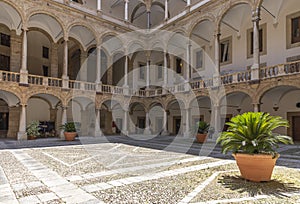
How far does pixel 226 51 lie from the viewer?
19578mm

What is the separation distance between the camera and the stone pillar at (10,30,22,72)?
60.5 ft

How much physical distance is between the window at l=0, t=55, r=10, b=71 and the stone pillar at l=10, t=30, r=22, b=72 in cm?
146

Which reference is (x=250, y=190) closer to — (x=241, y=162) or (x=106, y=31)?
(x=241, y=162)

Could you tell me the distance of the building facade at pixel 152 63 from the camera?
50.6 feet

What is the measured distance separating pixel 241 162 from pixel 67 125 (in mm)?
13551

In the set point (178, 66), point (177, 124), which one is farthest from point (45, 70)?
point (177, 124)

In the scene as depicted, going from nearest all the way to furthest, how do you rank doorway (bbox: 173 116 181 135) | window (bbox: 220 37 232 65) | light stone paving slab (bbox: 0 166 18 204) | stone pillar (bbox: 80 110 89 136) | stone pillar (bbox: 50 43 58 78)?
light stone paving slab (bbox: 0 166 18 204) < window (bbox: 220 37 232 65) < stone pillar (bbox: 50 43 58 78) < stone pillar (bbox: 80 110 89 136) < doorway (bbox: 173 116 181 135)

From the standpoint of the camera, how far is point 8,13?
17.5 meters

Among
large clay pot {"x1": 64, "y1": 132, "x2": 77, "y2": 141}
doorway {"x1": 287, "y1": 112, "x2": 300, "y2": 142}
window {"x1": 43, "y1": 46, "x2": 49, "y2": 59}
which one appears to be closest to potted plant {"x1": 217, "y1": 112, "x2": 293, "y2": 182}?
doorway {"x1": 287, "y1": 112, "x2": 300, "y2": 142}

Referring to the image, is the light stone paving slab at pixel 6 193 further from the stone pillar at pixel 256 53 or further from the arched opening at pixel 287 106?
the arched opening at pixel 287 106

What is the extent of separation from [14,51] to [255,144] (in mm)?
19716

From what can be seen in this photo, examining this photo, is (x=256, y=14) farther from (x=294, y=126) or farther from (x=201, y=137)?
(x=201, y=137)

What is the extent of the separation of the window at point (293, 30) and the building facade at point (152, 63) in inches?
2.5

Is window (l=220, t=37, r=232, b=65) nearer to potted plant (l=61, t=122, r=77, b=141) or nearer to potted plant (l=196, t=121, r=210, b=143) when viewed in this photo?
potted plant (l=196, t=121, r=210, b=143)
